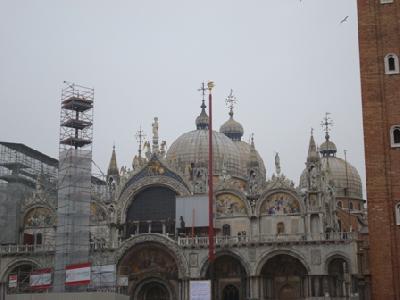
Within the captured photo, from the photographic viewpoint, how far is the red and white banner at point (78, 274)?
5072cm

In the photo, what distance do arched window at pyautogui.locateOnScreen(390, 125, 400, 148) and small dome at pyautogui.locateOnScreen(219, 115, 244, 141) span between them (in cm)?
4829

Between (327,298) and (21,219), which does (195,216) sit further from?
(21,219)

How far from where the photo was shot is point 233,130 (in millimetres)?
90562

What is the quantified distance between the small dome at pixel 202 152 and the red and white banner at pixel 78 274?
80.5ft

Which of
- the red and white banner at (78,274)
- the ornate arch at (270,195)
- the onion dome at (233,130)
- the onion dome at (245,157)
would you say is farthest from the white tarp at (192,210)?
the onion dome at (233,130)

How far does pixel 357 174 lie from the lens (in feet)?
297

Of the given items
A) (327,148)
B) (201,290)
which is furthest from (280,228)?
(327,148)

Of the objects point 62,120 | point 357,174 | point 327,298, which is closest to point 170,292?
point 327,298

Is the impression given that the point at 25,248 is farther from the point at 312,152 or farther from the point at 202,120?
the point at 202,120

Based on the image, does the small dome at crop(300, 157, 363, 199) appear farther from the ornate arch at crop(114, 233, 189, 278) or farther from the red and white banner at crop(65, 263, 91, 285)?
the red and white banner at crop(65, 263, 91, 285)

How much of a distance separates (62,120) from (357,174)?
44850mm

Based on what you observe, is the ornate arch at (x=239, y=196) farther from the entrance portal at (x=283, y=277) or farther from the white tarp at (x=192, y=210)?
the entrance portal at (x=283, y=277)

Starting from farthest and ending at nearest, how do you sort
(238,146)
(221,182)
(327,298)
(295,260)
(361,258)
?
(238,146) → (221,182) → (295,260) → (327,298) → (361,258)

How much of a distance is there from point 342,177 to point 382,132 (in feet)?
153
